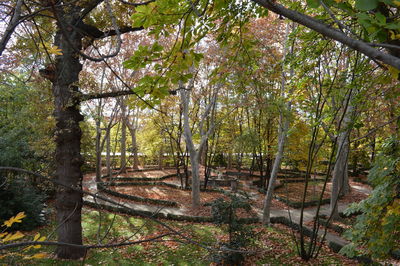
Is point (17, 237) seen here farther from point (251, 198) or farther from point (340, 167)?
point (251, 198)

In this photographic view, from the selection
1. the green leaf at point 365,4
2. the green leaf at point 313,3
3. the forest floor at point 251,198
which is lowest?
the forest floor at point 251,198

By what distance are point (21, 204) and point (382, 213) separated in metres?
9.57

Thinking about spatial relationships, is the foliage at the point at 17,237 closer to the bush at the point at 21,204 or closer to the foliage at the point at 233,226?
the foliage at the point at 233,226

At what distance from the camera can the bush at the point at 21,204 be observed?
7.52 m

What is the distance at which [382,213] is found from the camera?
321 centimetres

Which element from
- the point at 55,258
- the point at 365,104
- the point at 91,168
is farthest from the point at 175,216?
the point at 91,168

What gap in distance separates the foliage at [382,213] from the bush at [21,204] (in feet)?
28.7

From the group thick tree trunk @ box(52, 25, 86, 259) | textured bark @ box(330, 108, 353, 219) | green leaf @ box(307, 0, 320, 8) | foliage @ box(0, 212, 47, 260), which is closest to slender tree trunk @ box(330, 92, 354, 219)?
textured bark @ box(330, 108, 353, 219)

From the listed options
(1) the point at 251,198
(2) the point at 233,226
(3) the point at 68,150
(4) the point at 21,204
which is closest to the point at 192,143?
(1) the point at 251,198

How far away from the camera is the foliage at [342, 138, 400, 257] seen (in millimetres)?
3023

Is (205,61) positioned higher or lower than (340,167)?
higher

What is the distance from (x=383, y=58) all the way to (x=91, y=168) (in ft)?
85.2

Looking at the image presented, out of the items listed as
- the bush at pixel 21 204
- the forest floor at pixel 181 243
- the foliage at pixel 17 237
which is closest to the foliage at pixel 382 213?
the forest floor at pixel 181 243

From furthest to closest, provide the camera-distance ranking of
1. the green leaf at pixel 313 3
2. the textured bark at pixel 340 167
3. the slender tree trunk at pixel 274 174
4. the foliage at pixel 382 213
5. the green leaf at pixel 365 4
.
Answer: the slender tree trunk at pixel 274 174 < the textured bark at pixel 340 167 < the foliage at pixel 382 213 < the green leaf at pixel 313 3 < the green leaf at pixel 365 4
